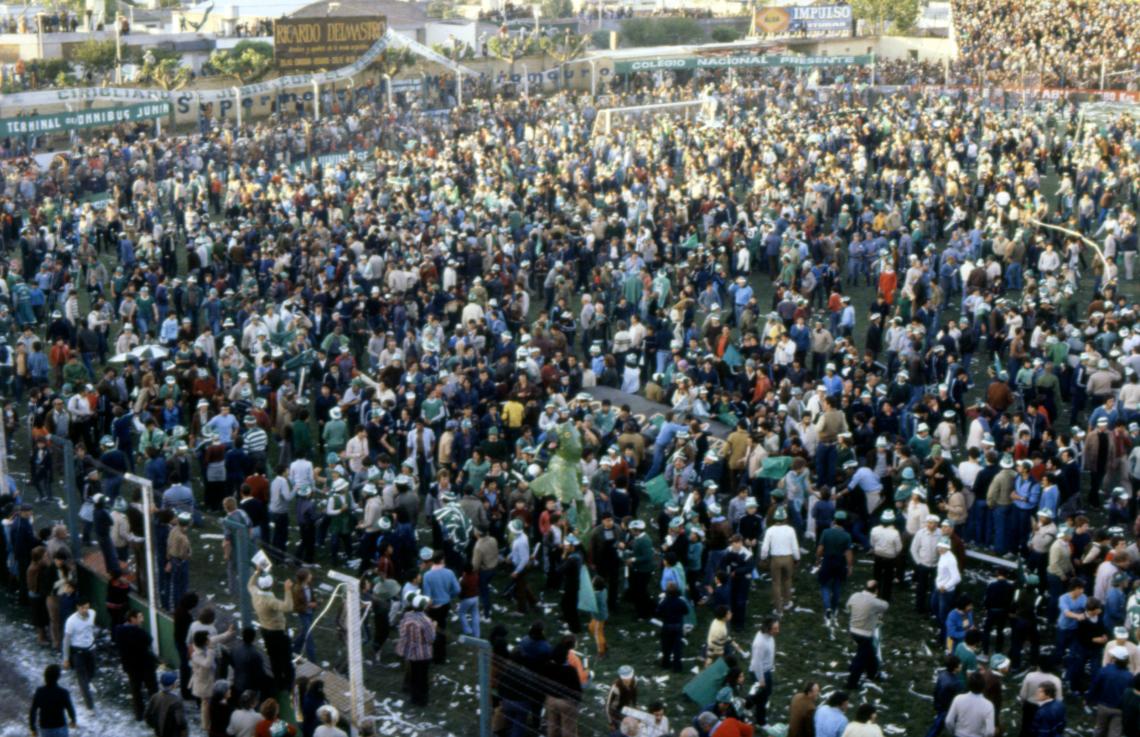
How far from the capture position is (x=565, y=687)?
41.8 feet

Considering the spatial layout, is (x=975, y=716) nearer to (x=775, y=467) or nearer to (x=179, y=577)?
(x=775, y=467)

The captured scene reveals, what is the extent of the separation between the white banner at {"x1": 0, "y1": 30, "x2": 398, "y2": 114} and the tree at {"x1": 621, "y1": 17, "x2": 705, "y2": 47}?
30707 millimetres

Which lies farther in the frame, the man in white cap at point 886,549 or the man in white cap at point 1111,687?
the man in white cap at point 886,549

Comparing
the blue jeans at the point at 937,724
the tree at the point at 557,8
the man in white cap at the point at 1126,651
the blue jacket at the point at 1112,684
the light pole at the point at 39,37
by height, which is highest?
the tree at the point at 557,8

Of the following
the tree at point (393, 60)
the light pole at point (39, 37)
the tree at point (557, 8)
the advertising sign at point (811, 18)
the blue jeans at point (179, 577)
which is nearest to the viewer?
the blue jeans at point (179, 577)

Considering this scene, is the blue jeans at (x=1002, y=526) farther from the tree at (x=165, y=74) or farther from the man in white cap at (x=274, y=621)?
the tree at (x=165, y=74)

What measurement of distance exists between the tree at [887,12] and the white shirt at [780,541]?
64.8m

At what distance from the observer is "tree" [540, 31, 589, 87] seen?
5706 centimetres

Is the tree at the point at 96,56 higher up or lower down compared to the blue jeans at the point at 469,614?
higher up

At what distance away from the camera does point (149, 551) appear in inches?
585

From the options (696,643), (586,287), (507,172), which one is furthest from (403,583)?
(507,172)

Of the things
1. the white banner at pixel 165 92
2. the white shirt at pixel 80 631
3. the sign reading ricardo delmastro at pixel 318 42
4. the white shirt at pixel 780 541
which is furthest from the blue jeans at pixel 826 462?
the sign reading ricardo delmastro at pixel 318 42

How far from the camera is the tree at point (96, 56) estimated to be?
5272 cm

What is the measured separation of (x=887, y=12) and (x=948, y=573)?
6658 cm
